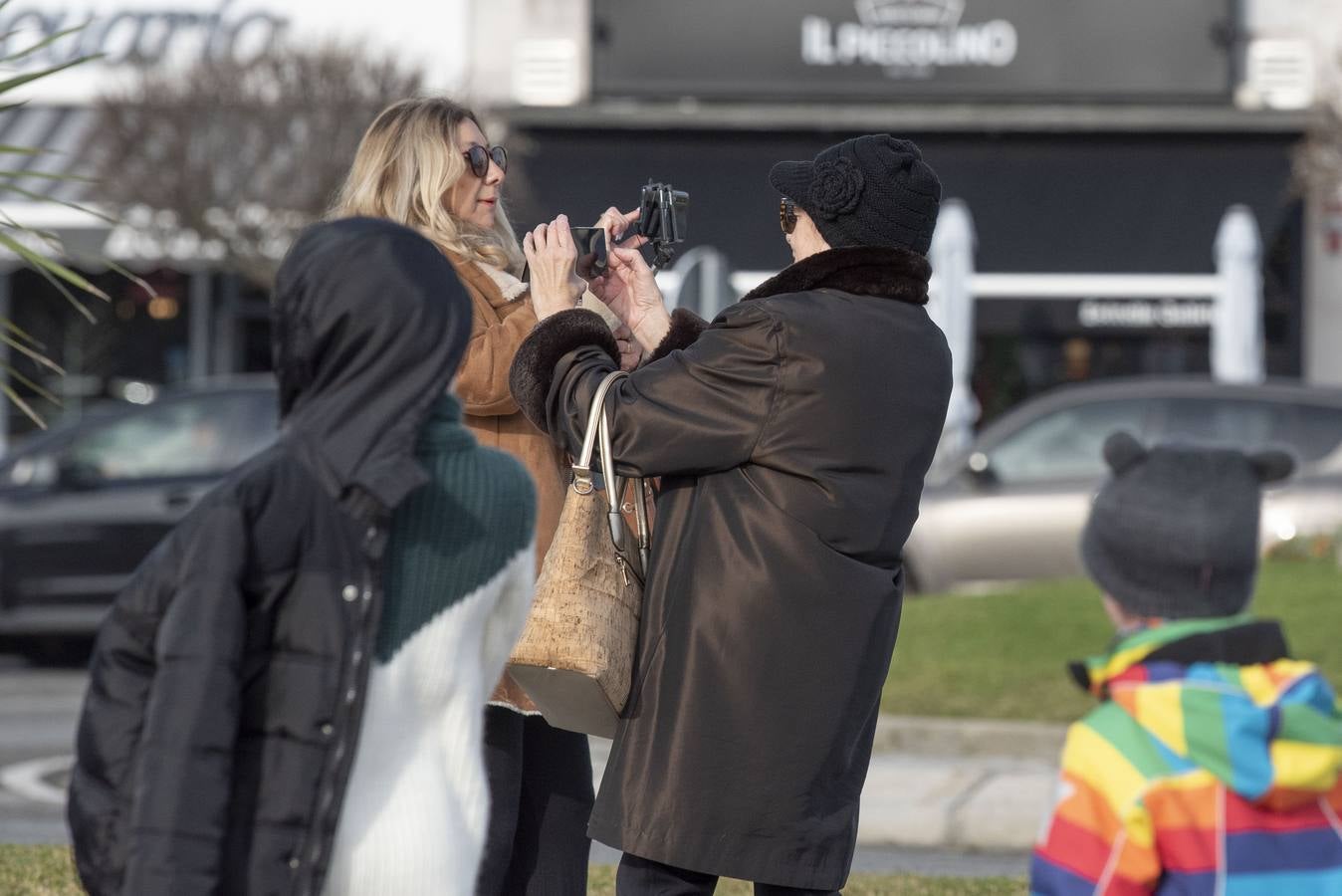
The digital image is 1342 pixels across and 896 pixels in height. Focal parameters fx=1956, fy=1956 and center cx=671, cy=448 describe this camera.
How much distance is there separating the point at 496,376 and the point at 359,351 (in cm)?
127

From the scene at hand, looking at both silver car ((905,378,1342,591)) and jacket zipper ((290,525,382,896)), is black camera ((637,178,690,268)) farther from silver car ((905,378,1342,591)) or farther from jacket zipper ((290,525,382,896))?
silver car ((905,378,1342,591))

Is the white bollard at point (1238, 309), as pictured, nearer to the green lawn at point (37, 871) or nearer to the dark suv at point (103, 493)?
the dark suv at point (103, 493)

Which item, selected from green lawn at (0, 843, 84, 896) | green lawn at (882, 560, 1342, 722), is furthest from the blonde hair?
green lawn at (882, 560, 1342, 722)

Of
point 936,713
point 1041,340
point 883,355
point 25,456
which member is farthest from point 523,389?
point 1041,340

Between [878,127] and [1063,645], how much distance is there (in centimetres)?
1152

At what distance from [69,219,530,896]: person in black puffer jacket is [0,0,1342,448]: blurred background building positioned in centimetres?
1657

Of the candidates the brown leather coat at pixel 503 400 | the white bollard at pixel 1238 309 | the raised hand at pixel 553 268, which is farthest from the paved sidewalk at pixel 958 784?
the white bollard at pixel 1238 309

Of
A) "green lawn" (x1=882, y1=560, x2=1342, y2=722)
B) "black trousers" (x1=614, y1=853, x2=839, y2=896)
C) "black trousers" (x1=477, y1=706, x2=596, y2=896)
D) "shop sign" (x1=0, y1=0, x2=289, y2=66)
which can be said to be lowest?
"green lawn" (x1=882, y1=560, x2=1342, y2=722)

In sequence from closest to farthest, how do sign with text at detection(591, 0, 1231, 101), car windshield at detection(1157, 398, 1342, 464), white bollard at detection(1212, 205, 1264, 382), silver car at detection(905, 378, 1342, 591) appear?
1. silver car at detection(905, 378, 1342, 591)
2. car windshield at detection(1157, 398, 1342, 464)
3. white bollard at detection(1212, 205, 1264, 382)
4. sign with text at detection(591, 0, 1231, 101)

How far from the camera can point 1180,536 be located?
91.4 inches

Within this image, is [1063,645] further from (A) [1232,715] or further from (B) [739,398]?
(A) [1232,715]

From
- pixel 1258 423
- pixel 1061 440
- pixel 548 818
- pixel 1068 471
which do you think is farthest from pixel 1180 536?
pixel 1258 423

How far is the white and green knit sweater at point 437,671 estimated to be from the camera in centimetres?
226

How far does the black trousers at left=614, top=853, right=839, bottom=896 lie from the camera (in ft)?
10.2
